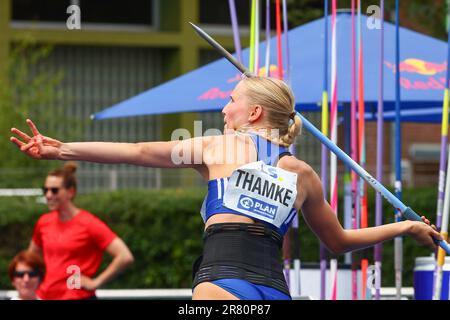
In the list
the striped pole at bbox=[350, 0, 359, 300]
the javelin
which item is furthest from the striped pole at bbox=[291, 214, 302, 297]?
the javelin

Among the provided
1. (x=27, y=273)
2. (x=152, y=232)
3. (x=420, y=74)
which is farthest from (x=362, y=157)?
(x=152, y=232)

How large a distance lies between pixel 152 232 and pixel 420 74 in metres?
4.36

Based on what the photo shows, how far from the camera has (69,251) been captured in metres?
7.25

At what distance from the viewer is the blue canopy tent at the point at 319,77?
22.9ft

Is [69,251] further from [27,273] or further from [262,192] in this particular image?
[262,192]

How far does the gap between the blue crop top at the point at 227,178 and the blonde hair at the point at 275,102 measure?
0.03 meters

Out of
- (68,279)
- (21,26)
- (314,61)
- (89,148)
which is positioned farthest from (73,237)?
(21,26)

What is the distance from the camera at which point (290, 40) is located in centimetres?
761

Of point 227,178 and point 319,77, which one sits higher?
point 319,77

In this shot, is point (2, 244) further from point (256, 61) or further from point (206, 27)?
point (206, 27)

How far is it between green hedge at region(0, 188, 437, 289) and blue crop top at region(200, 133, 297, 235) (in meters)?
7.05

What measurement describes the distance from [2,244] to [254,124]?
24.6ft

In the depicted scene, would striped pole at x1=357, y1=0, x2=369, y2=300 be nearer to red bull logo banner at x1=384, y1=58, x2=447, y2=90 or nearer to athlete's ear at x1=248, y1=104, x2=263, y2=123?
red bull logo banner at x1=384, y1=58, x2=447, y2=90
